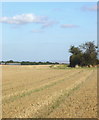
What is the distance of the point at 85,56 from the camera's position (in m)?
95.5

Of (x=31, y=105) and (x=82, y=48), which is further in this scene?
(x=82, y=48)

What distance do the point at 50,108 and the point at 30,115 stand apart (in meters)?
1.65

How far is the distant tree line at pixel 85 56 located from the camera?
A: 94.2 m

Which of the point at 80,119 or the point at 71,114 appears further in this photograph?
the point at 71,114

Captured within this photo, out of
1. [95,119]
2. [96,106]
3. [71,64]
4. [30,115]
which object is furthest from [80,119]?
[71,64]

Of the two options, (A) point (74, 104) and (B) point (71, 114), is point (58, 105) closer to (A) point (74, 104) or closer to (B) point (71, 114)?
(A) point (74, 104)

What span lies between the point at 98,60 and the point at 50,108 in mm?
86126

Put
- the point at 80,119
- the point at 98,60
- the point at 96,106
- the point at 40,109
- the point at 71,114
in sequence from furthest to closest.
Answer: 1. the point at 98,60
2. the point at 96,106
3. the point at 40,109
4. the point at 71,114
5. the point at 80,119

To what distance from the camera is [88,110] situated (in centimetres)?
1216

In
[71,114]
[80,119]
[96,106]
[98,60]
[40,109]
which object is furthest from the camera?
[98,60]

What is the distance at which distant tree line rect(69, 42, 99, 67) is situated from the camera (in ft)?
309

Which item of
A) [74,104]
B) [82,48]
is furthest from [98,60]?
[74,104]

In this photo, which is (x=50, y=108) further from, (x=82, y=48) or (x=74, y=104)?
(x=82, y=48)

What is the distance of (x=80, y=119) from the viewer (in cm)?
1041
